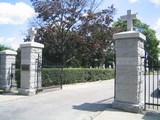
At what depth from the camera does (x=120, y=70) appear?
8.68m

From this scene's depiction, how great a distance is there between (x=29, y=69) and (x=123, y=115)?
5.82 metres

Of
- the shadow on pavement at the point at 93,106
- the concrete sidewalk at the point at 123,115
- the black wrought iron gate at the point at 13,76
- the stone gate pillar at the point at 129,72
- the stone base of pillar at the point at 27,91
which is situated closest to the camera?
the concrete sidewalk at the point at 123,115

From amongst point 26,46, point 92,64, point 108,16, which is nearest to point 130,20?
point 26,46

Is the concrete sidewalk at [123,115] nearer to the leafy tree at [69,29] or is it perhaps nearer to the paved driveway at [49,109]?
the paved driveway at [49,109]

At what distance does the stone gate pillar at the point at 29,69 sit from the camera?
1198 cm

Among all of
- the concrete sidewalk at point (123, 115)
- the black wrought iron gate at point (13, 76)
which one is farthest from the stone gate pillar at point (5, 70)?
the concrete sidewalk at point (123, 115)

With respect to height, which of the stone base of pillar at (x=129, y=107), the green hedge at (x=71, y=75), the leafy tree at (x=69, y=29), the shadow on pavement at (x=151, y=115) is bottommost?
the shadow on pavement at (x=151, y=115)

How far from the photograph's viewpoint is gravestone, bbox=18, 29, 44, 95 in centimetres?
1198

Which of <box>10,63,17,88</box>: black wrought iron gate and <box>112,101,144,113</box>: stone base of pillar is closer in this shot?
<box>112,101,144,113</box>: stone base of pillar

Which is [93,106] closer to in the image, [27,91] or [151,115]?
[151,115]

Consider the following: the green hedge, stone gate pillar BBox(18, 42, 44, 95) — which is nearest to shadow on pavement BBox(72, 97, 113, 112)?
stone gate pillar BBox(18, 42, 44, 95)

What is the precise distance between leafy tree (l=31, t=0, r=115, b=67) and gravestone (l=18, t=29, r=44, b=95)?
1030cm

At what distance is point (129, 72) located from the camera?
846cm

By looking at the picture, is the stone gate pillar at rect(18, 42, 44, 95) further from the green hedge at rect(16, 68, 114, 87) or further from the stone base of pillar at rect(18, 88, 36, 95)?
the green hedge at rect(16, 68, 114, 87)
